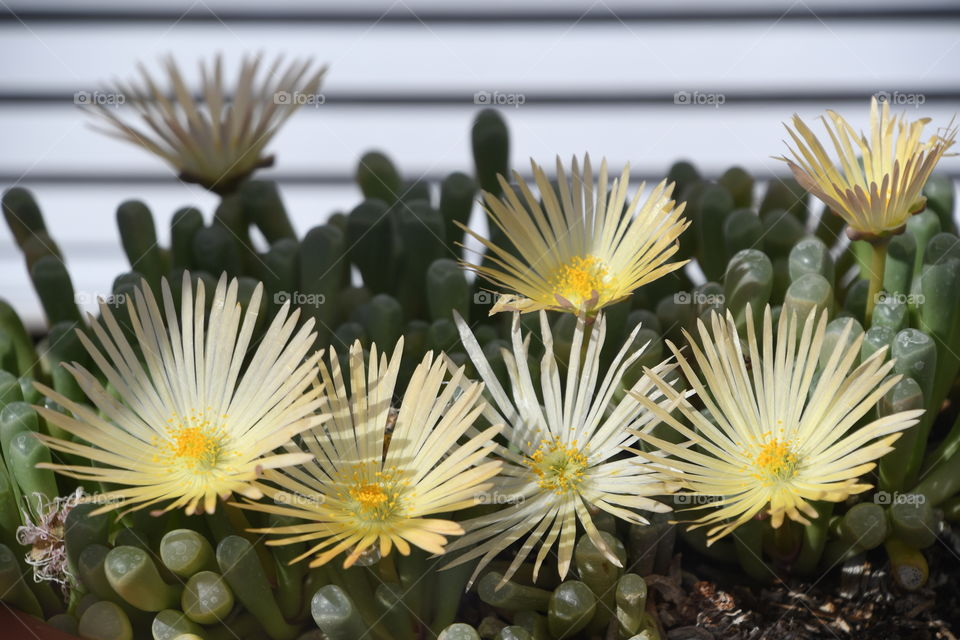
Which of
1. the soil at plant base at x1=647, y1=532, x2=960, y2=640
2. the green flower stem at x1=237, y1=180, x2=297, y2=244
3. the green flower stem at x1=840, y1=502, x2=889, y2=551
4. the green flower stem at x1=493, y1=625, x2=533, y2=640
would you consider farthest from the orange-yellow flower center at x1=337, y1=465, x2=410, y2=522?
the green flower stem at x1=237, y1=180, x2=297, y2=244

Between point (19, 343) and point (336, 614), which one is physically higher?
point (19, 343)

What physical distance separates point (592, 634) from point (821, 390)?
0.24m

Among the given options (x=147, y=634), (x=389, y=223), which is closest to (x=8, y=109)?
(x=389, y=223)

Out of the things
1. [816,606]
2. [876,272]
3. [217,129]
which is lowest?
[816,606]

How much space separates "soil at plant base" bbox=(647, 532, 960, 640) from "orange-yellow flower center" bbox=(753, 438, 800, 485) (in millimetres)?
133

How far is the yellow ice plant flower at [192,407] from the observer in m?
0.62

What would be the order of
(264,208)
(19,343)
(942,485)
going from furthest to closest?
(264,208) → (19,343) → (942,485)

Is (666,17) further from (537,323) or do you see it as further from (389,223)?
(537,323)

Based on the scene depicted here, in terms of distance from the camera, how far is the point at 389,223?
0.96m

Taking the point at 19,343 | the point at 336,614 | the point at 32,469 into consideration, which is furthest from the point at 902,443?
the point at 19,343

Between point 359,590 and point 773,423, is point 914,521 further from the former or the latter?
point 359,590

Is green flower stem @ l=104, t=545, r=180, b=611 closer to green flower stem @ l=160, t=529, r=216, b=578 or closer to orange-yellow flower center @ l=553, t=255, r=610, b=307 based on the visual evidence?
green flower stem @ l=160, t=529, r=216, b=578

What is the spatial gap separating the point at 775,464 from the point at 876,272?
0.23m

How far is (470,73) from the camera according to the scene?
1777mm
